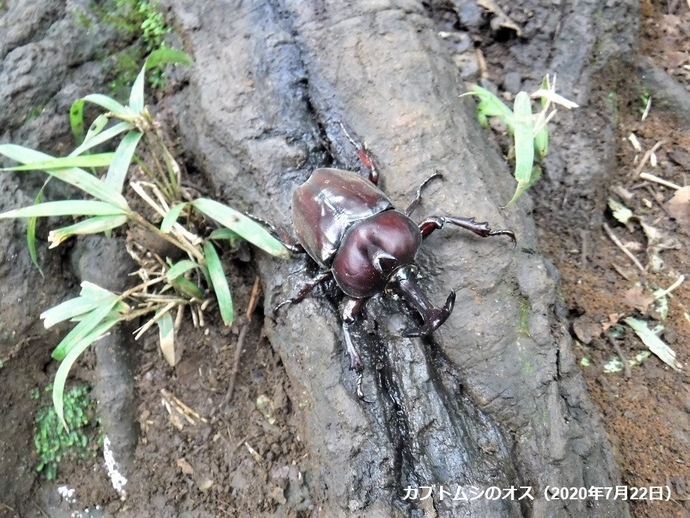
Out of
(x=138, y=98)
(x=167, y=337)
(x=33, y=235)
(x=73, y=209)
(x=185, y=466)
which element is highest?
(x=138, y=98)

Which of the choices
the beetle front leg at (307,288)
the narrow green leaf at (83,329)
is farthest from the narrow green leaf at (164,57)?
the beetle front leg at (307,288)

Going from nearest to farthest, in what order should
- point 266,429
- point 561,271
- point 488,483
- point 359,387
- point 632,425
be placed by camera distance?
point 488,483 < point 359,387 < point 632,425 < point 266,429 < point 561,271

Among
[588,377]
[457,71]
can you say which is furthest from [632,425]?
[457,71]

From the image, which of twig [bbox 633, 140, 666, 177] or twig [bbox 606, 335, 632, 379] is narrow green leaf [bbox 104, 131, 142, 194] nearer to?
twig [bbox 606, 335, 632, 379]

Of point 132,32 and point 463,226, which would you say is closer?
point 463,226

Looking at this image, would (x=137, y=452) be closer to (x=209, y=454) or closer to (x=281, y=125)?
(x=209, y=454)

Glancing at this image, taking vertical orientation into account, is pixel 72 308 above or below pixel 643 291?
above

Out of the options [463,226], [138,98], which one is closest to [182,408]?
[138,98]

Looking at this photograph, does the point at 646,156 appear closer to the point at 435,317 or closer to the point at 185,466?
the point at 435,317
